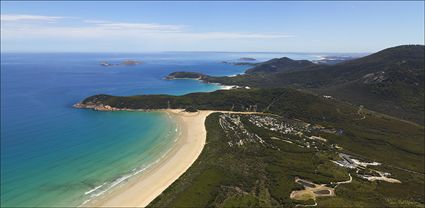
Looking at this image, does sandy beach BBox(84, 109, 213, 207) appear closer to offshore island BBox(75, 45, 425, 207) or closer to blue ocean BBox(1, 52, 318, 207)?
offshore island BBox(75, 45, 425, 207)

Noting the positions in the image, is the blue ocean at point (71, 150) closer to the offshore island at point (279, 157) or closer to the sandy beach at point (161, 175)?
the sandy beach at point (161, 175)

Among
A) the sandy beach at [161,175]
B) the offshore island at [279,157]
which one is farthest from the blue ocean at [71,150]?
the offshore island at [279,157]

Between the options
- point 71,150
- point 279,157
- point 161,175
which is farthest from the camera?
point 71,150

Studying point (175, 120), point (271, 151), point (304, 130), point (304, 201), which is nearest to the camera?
point (304, 201)

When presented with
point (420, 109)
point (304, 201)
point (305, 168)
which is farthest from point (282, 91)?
point (304, 201)

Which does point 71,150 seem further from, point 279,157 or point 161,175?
point 279,157

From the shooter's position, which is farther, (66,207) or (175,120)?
(175,120)

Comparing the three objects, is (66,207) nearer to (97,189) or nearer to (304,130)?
(97,189)

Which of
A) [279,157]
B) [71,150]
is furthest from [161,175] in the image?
[279,157]
